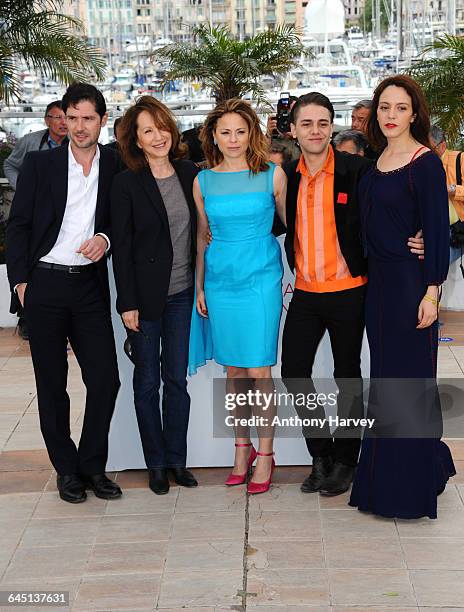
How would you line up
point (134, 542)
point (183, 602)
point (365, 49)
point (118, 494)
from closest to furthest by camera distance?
point (183, 602), point (134, 542), point (118, 494), point (365, 49)

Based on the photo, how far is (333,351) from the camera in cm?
466

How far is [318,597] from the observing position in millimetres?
3777

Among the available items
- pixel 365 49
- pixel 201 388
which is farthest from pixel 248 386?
pixel 365 49

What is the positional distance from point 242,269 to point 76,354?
0.86m

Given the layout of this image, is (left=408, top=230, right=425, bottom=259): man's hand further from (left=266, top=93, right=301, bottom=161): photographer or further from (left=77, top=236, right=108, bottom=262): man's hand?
(left=266, top=93, right=301, bottom=161): photographer

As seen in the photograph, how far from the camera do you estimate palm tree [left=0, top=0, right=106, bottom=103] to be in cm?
1059

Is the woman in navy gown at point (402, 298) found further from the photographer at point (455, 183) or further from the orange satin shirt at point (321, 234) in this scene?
the photographer at point (455, 183)

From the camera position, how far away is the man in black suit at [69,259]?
455 centimetres

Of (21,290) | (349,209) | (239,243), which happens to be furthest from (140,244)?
(349,209)

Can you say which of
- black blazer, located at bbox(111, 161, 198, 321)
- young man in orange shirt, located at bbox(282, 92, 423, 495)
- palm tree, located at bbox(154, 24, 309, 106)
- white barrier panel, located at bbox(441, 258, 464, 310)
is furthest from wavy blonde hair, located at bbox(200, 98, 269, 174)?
palm tree, located at bbox(154, 24, 309, 106)

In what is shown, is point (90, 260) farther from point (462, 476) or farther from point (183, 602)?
point (462, 476)

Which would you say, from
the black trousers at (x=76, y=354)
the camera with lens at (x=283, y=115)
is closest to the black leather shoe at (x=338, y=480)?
the black trousers at (x=76, y=354)

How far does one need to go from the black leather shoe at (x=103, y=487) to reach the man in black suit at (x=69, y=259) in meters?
0.10

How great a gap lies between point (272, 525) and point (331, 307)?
37.7 inches
